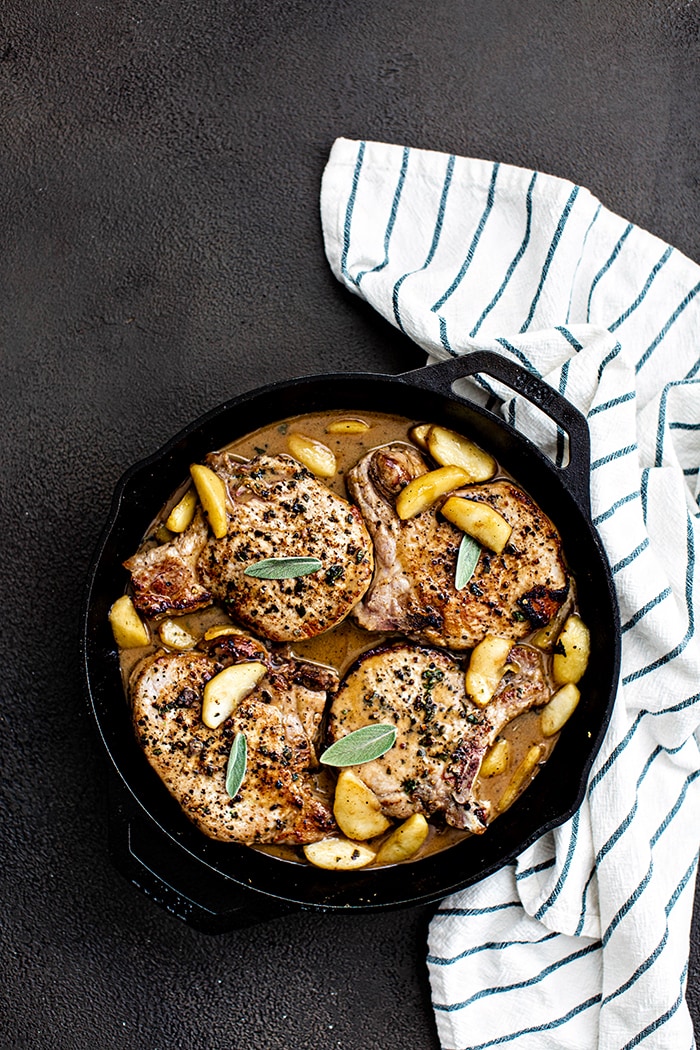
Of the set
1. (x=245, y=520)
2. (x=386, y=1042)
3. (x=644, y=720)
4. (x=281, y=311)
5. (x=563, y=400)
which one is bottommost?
(x=386, y=1042)

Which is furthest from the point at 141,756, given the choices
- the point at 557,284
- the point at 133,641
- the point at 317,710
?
the point at 557,284

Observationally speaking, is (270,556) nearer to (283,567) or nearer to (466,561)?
(283,567)

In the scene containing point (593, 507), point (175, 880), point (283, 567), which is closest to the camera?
point (283, 567)

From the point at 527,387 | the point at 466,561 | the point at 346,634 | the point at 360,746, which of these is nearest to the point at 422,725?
the point at 360,746

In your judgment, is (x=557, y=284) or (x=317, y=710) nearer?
(x=317, y=710)

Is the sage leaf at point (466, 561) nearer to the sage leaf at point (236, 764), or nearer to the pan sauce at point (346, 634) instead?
the pan sauce at point (346, 634)

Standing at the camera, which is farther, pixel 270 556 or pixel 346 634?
pixel 346 634

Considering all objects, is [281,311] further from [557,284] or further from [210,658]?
[210,658]
